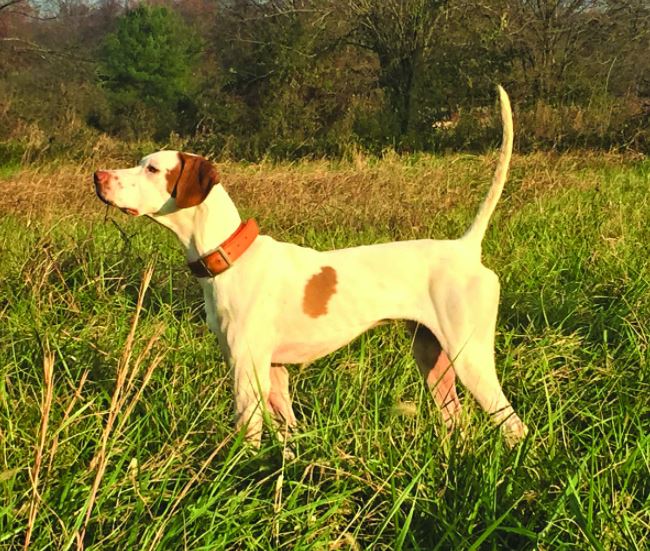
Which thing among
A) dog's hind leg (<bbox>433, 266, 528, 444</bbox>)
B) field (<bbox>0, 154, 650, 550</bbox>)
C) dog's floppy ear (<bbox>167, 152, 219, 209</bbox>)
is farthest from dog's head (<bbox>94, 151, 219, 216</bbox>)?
dog's hind leg (<bbox>433, 266, 528, 444</bbox>)

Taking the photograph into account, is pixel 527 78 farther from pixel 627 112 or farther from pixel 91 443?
pixel 91 443

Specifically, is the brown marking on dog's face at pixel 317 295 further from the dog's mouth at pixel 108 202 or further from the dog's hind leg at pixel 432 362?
the dog's mouth at pixel 108 202

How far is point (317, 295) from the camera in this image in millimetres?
2793

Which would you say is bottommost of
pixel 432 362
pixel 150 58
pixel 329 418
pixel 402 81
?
pixel 150 58

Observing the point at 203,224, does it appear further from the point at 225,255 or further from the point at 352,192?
the point at 352,192

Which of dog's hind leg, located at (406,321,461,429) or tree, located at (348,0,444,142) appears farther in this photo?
tree, located at (348,0,444,142)

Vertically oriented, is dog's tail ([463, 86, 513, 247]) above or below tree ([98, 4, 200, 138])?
above

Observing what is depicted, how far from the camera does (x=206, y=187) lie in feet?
8.87

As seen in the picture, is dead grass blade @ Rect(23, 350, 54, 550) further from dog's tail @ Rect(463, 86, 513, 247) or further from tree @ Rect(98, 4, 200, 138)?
tree @ Rect(98, 4, 200, 138)

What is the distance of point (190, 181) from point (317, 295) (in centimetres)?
64

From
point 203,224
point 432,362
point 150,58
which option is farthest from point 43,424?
point 150,58

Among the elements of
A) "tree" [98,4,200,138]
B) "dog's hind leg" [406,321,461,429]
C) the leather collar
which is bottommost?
"tree" [98,4,200,138]

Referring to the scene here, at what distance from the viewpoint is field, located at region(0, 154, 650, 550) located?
1808mm

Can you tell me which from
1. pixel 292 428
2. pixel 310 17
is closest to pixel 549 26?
pixel 310 17
